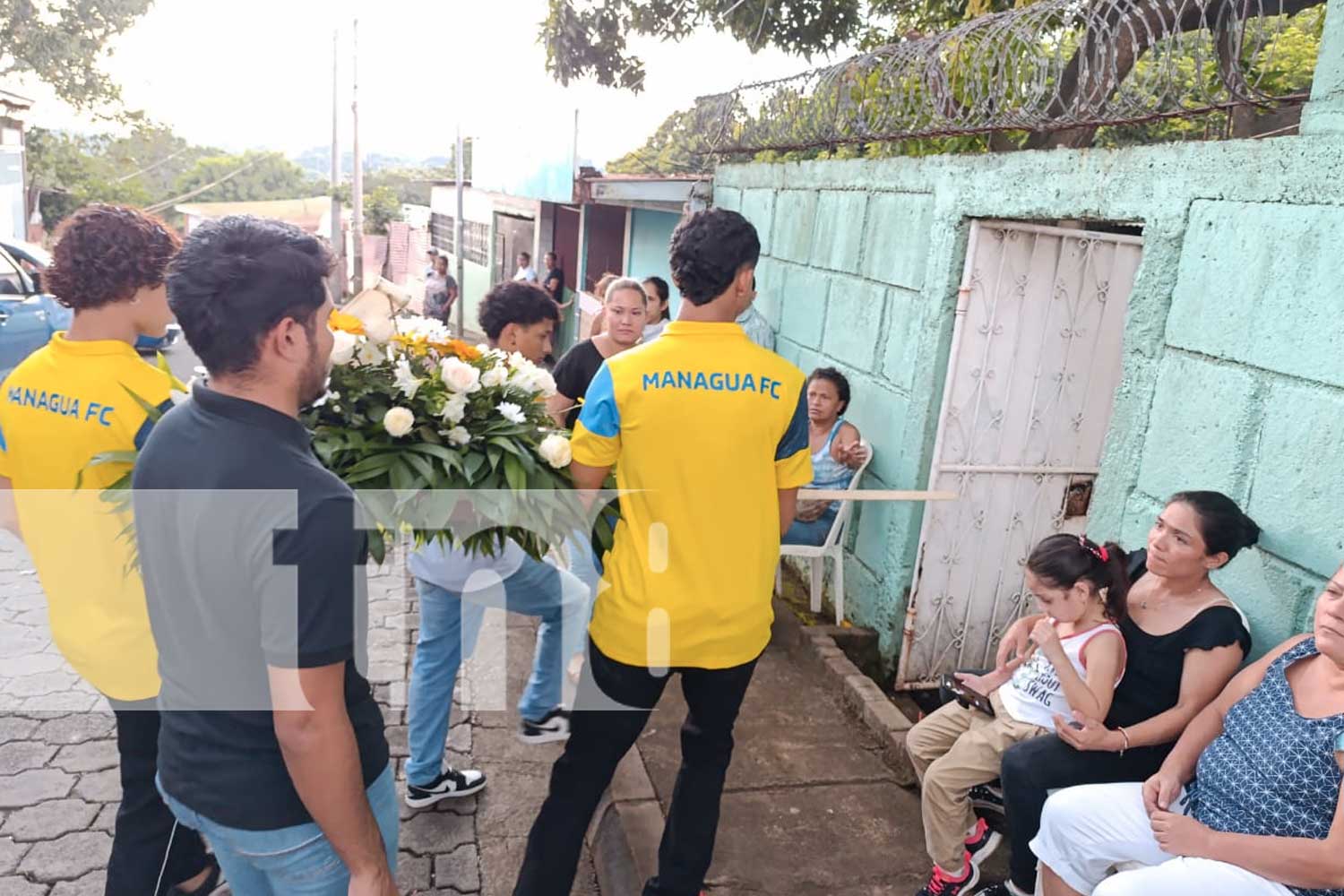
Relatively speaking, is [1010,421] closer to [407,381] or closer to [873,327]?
[873,327]

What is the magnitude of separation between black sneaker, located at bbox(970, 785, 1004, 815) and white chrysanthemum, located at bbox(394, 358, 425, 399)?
2.06 meters

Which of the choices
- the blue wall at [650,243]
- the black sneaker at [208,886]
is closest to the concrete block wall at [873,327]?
the black sneaker at [208,886]

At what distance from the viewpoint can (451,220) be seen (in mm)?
19500

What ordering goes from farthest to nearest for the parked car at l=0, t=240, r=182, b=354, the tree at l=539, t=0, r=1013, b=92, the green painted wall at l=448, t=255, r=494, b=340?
1. the green painted wall at l=448, t=255, r=494, b=340
2. the parked car at l=0, t=240, r=182, b=354
3. the tree at l=539, t=0, r=1013, b=92

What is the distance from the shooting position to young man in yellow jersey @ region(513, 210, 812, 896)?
7.39 ft

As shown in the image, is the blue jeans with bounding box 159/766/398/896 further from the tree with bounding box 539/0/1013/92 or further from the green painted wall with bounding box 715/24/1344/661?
the tree with bounding box 539/0/1013/92

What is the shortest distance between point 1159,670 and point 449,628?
208cm

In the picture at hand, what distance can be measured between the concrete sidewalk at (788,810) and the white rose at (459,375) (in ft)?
5.16

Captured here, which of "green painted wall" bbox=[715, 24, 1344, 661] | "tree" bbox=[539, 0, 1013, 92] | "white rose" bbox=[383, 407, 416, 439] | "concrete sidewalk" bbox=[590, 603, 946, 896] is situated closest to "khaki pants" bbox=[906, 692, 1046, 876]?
"concrete sidewalk" bbox=[590, 603, 946, 896]

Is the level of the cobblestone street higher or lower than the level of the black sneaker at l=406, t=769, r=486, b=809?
lower

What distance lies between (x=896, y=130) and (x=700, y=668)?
118 inches

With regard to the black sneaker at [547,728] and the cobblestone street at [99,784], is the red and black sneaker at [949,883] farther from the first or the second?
the black sneaker at [547,728]

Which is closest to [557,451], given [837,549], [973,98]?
[973,98]

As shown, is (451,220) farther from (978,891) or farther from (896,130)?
(978,891)
